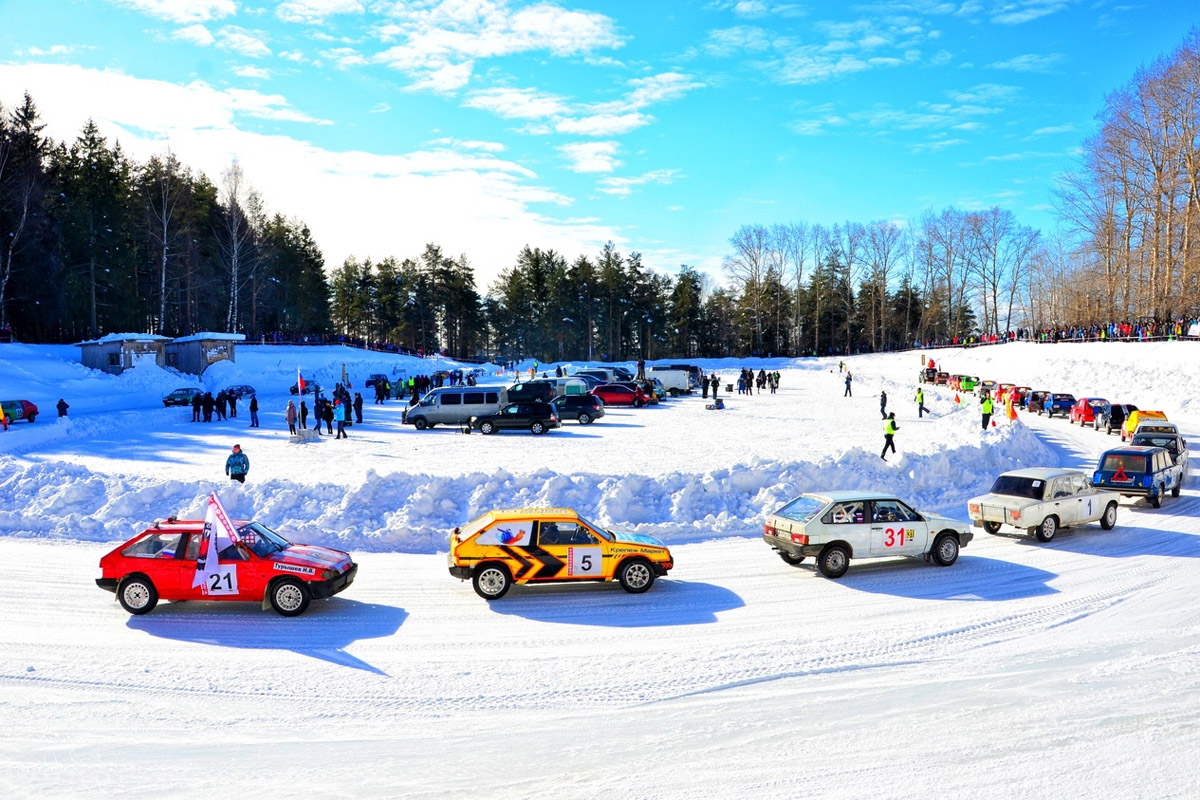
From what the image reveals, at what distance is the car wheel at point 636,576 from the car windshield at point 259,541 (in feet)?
16.3

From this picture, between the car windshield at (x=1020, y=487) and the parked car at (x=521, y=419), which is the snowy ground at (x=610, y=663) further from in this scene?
the parked car at (x=521, y=419)

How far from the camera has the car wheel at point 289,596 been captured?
10.2 m

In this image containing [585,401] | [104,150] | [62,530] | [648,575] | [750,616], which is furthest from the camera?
[104,150]

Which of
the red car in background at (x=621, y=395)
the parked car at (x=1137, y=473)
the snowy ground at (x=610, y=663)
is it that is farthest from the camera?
the red car in background at (x=621, y=395)

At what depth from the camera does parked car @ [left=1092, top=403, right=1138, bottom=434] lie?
30750mm

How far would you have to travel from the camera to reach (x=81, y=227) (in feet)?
199

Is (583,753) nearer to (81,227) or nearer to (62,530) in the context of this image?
(62,530)

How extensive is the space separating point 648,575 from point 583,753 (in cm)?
465

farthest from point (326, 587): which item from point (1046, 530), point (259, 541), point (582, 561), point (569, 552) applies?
point (1046, 530)

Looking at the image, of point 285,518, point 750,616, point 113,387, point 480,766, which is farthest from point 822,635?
point 113,387

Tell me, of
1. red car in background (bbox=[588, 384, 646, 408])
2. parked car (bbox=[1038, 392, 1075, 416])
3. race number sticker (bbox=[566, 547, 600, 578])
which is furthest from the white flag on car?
parked car (bbox=[1038, 392, 1075, 416])

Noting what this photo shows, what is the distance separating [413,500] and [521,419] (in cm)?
1550

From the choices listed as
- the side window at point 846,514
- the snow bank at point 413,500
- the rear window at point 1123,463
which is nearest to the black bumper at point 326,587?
the snow bank at point 413,500

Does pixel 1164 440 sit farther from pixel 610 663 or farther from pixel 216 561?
pixel 216 561
